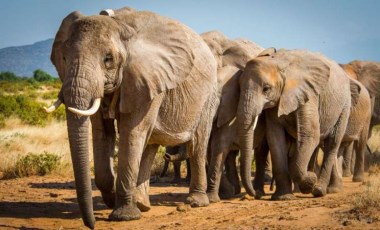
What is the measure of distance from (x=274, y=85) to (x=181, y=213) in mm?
2487

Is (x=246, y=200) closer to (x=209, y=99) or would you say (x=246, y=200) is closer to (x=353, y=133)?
(x=209, y=99)

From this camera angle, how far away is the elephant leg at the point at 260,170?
34.7 ft

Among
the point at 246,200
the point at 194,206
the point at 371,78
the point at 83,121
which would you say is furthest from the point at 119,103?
the point at 371,78

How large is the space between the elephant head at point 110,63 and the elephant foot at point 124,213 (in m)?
1.06

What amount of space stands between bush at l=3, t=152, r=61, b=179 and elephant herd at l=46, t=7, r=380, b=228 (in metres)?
3.30

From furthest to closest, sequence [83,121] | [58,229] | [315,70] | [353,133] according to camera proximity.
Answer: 1. [353,133]
2. [315,70]
3. [58,229]
4. [83,121]

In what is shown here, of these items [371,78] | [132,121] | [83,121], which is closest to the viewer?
[83,121]

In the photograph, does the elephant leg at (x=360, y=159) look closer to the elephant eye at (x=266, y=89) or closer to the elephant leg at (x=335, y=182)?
the elephant leg at (x=335, y=182)

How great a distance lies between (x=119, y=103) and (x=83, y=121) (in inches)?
37.3

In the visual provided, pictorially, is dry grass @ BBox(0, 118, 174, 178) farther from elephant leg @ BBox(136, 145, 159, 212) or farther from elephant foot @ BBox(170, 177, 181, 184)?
elephant leg @ BBox(136, 145, 159, 212)

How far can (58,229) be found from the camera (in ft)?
23.2

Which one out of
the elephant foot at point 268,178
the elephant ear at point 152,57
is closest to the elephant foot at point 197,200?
the elephant ear at point 152,57

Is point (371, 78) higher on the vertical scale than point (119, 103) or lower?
higher

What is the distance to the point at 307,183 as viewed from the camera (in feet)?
32.6
